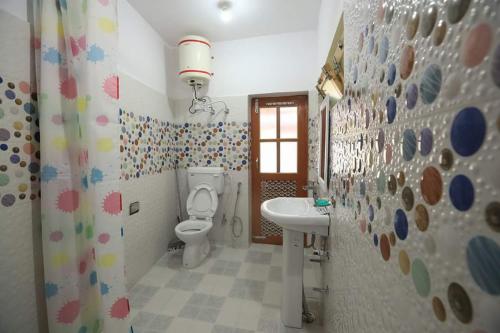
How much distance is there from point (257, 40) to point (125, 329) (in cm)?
A: 266

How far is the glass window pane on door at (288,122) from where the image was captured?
8.14 feet

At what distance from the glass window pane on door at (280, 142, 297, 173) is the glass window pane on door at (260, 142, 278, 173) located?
0.07 m

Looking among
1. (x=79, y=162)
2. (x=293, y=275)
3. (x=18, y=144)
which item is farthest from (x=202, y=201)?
(x=18, y=144)

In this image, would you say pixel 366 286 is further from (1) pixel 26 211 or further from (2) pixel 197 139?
(2) pixel 197 139

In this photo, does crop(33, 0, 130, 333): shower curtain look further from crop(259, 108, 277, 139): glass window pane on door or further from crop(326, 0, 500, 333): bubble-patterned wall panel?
crop(259, 108, 277, 139): glass window pane on door

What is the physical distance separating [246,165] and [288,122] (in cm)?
72

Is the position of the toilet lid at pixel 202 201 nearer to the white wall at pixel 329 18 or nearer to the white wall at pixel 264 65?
the white wall at pixel 264 65

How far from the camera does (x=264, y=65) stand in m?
2.33

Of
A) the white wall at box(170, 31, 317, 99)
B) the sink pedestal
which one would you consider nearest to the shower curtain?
the sink pedestal

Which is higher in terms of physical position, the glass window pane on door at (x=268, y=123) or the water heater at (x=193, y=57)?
the water heater at (x=193, y=57)

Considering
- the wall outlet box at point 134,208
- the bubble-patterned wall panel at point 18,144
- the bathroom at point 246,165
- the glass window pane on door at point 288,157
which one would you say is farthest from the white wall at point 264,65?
the bubble-patterned wall panel at point 18,144

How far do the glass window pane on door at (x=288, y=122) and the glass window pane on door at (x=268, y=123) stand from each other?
0.28ft

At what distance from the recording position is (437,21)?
10.9 inches

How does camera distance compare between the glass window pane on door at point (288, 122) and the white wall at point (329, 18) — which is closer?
the white wall at point (329, 18)
